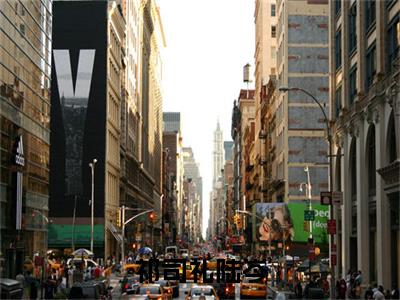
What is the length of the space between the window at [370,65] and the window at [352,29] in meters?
4.07

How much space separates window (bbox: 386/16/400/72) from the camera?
1628 inches

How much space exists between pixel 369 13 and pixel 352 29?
5.88 m

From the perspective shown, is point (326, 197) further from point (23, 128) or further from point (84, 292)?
point (23, 128)

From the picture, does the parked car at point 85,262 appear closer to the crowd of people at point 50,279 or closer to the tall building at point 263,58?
the crowd of people at point 50,279

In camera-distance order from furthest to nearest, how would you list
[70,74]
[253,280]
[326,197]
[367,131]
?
[70,74] < [253,280] < [367,131] < [326,197]

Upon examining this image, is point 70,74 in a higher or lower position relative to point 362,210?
higher

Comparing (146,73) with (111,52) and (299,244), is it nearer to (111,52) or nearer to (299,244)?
(111,52)

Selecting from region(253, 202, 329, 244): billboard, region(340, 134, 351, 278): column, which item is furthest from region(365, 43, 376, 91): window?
region(253, 202, 329, 244): billboard

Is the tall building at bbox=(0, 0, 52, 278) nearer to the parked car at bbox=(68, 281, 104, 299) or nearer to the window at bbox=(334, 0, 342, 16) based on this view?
the parked car at bbox=(68, 281, 104, 299)

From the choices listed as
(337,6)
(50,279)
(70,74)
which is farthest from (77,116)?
(50,279)

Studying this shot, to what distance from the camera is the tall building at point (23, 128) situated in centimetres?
5072

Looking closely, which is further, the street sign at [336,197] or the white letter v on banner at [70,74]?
the white letter v on banner at [70,74]

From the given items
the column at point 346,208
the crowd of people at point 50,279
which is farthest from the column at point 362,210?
the crowd of people at point 50,279

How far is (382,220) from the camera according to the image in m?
43.3
